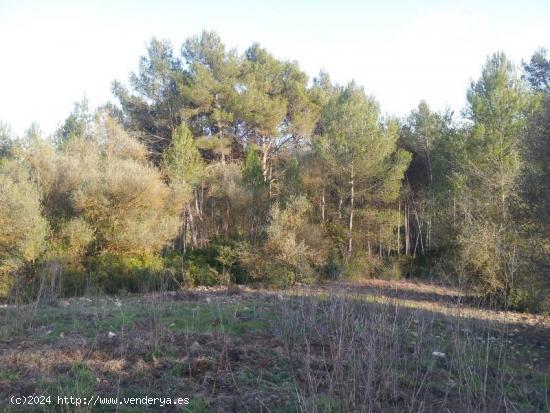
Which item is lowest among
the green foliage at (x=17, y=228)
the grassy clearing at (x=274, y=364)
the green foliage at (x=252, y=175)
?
the grassy clearing at (x=274, y=364)

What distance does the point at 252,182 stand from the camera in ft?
79.7

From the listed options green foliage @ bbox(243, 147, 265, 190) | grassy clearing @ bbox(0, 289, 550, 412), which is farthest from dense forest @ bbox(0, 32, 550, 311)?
grassy clearing @ bbox(0, 289, 550, 412)

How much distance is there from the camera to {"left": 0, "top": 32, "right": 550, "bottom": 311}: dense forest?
1870 cm

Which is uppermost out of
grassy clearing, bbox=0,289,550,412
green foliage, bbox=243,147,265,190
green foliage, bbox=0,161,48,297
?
green foliage, bbox=243,147,265,190

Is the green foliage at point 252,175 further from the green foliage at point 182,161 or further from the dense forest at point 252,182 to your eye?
the green foliage at point 182,161

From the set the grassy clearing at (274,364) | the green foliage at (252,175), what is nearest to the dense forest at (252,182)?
the green foliage at (252,175)

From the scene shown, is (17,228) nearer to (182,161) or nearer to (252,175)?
(182,161)

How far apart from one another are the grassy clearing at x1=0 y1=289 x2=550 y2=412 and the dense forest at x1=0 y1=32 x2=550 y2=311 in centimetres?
692

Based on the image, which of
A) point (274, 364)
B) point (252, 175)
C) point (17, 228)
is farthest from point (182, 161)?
point (274, 364)

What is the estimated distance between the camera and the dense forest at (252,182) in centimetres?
1870

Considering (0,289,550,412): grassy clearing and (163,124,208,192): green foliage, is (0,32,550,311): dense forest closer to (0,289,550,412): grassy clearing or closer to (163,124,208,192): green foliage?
(163,124,208,192): green foliage

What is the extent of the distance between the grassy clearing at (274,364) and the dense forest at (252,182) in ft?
22.7

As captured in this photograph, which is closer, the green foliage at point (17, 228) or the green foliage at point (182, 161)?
the green foliage at point (17, 228)

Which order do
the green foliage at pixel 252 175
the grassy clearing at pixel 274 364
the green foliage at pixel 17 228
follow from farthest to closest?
the green foliage at pixel 252 175, the green foliage at pixel 17 228, the grassy clearing at pixel 274 364
